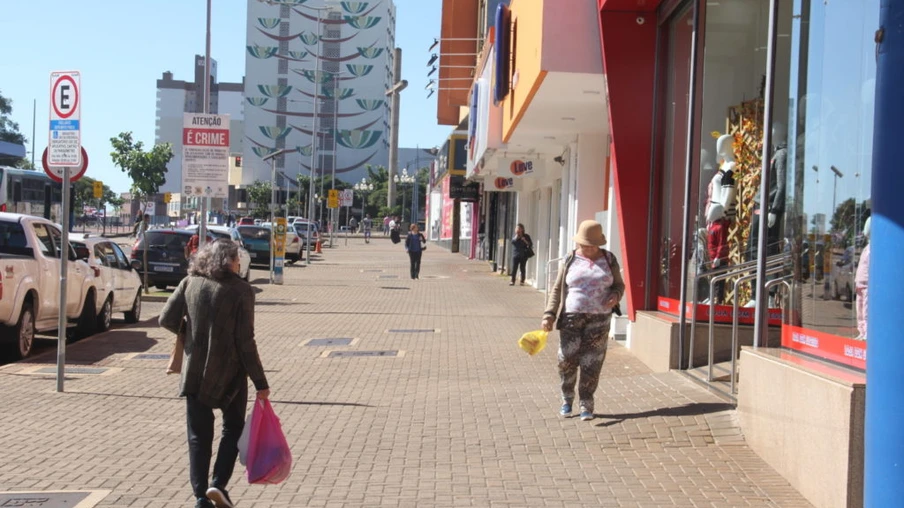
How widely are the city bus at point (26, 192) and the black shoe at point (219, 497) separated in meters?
30.1

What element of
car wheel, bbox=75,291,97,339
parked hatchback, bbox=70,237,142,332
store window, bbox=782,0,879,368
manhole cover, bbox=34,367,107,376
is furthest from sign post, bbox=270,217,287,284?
store window, bbox=782,0,879,368

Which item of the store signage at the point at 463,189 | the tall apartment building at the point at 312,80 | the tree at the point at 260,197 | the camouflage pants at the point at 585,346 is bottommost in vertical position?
the camouflage pants at the point at 585,346

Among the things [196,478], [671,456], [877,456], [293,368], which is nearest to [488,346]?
[293,368]

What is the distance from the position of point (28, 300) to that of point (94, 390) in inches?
106

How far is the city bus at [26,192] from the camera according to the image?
35.4 metres

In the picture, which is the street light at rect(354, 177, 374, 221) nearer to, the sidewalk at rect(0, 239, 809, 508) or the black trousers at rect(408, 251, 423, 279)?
the black trousers at rect(408, 251, 423, 279)

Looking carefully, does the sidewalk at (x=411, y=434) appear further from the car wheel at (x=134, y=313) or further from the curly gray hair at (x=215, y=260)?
the car wheel at (x=134, y=313)

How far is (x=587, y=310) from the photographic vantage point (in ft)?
29.8

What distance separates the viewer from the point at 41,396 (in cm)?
1059

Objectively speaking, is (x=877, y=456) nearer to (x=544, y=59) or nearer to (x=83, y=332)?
(x=544, y=59)

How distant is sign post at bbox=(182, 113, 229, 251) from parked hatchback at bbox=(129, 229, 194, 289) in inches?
250

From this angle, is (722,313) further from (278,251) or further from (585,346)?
(278,251)

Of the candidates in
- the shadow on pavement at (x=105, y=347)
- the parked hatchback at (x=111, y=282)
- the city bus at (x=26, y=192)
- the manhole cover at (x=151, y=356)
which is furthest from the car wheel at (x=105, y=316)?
the city bus at (x=26, y=192)

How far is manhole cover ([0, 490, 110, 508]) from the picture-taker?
21.1 ft
